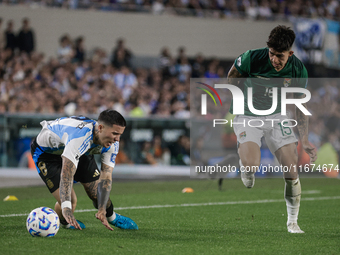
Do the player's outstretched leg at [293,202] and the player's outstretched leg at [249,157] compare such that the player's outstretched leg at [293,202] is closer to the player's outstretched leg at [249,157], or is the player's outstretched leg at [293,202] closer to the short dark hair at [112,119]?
the player's outstretched leg at [249,157]

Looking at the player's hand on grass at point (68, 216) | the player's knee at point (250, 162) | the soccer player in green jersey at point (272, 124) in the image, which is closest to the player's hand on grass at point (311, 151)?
the soccer player in green jersey at point (272, 124)

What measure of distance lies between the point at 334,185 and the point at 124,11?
11.6m

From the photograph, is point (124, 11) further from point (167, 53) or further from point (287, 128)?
point (287, 128)

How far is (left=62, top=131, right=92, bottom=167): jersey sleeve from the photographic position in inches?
208

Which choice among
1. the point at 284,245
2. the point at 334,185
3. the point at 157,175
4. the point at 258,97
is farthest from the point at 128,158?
the point at 284,245

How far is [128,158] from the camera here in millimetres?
15469

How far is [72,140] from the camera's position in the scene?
210 inches

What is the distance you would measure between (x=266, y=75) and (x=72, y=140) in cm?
267

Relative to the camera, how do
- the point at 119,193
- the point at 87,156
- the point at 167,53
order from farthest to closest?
the point at 167,53 → the point at 119,193 → the point at 87,156

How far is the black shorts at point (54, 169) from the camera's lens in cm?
622

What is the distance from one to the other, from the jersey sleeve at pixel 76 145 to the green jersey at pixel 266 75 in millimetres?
2286

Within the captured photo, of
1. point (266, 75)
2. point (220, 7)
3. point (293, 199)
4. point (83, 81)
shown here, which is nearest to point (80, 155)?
point (266, 75)

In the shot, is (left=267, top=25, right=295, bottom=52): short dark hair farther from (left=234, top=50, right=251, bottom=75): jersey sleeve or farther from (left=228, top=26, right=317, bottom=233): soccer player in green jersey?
(left=234, top=50, right=251, bottom=75): jersey sleeve

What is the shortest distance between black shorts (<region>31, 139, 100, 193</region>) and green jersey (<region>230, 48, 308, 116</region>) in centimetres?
221
